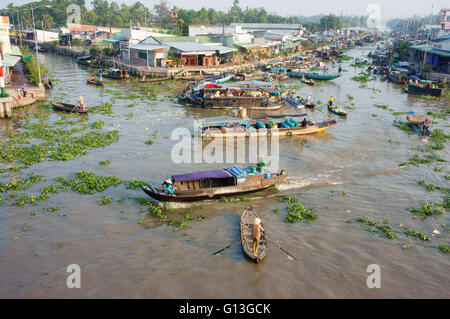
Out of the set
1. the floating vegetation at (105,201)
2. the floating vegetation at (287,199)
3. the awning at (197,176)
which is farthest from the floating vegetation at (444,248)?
the floating vegetation at (105,201)

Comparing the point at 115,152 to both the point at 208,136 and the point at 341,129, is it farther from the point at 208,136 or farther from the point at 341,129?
the point at 341,129

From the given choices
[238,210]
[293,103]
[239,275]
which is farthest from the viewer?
[293,103]

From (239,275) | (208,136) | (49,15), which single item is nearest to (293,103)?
(208,136)

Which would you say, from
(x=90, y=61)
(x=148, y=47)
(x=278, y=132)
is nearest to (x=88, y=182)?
(x=278, y=132)

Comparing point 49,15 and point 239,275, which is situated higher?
point 49,15

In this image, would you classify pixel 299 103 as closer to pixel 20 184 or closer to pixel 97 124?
pixel 97 124
